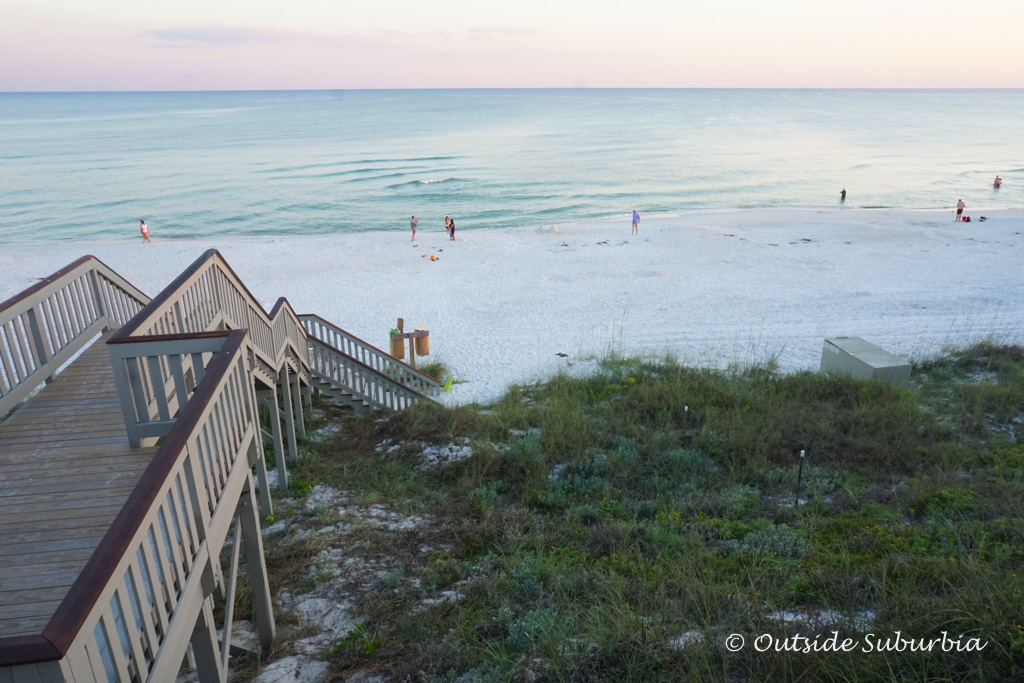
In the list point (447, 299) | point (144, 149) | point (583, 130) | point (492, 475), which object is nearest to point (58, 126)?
point (144, 149)

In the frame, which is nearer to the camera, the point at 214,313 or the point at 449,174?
the point at 214,313

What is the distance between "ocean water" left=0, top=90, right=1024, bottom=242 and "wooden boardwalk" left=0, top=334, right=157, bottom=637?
3317 cm

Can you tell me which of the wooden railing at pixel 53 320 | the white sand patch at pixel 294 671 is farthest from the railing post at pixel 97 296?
the white sand patch at pixel 294 671

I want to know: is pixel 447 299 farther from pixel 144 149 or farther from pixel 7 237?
pixel 144 149

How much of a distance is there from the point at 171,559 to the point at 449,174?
5679 centimetres

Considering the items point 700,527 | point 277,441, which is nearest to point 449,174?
point 277,441

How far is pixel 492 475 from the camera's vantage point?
9.77 metres

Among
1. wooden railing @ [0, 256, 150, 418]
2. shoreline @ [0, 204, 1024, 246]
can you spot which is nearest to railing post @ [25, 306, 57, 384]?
wooden railing @ [0, 256, 150, 418]

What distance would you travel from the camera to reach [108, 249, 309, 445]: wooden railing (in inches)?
195

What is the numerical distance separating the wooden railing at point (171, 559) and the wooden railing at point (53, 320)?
219 cm

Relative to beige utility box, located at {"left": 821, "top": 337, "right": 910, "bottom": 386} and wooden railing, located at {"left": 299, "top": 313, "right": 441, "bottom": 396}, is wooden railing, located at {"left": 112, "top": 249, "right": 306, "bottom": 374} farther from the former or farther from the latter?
beige utility box, located at {"left": 821, "top": 337, "right": 910, "bottom": 386}

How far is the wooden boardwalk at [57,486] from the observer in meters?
3.78

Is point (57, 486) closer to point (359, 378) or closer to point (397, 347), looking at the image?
point (359, 378)

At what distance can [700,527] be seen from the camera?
773cm
